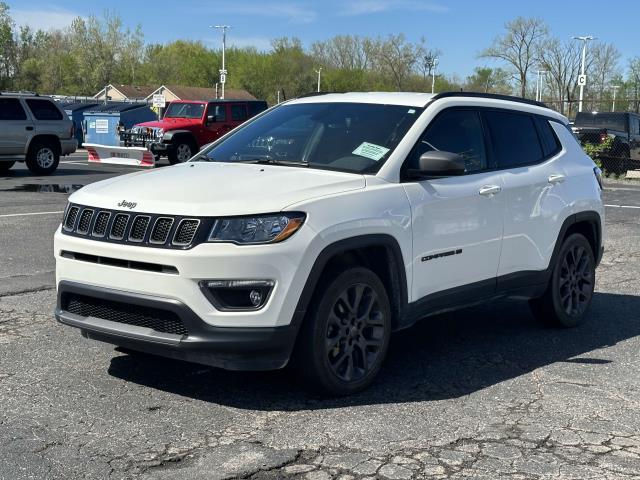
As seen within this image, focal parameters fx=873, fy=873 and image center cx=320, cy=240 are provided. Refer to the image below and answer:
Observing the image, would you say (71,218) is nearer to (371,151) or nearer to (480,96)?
(371,151)

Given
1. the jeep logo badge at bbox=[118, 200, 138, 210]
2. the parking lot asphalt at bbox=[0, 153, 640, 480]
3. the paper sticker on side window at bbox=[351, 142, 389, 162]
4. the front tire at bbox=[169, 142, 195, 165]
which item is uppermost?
the paper sticker on side window at bbox=[351, 142, 389, 162]

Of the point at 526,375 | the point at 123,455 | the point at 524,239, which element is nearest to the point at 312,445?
the point at 123,455

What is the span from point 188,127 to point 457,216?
796 inches

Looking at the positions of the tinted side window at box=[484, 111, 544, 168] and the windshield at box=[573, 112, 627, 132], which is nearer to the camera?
the tinted side window at box=[484, 111, 544, 168]

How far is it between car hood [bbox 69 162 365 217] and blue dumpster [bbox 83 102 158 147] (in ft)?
77.5

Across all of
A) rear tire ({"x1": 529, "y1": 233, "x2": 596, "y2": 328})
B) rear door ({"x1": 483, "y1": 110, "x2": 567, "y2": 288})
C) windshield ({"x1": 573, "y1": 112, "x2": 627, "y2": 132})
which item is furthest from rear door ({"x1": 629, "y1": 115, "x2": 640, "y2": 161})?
rear door ({"x1": 483, "y1": 110, "x2": 567, "y2": 288})

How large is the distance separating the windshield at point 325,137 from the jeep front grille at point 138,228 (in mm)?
1200

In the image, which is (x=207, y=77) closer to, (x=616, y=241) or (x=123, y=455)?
(x=616, y=241)

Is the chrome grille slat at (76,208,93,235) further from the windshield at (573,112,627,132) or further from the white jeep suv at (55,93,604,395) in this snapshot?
the windshield at (573,112,627,132)

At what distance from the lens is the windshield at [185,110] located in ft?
83.5

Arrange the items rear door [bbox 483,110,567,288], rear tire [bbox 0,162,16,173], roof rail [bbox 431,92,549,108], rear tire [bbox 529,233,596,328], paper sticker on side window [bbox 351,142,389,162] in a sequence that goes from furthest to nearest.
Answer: rear tire [bbox 0,162,16,173], rear tire [bbox 529,233,596,328], rear door [bbox 483,110,567,288], roof rail [bbox 431,92,549,108], paper sticker on side window [bbox 351,142,389,162]

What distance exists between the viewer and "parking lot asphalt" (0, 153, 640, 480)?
4.00 metres

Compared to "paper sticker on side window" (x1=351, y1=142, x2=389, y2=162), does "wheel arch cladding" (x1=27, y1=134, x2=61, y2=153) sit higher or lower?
lower

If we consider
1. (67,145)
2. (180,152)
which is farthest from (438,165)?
(180,152)
